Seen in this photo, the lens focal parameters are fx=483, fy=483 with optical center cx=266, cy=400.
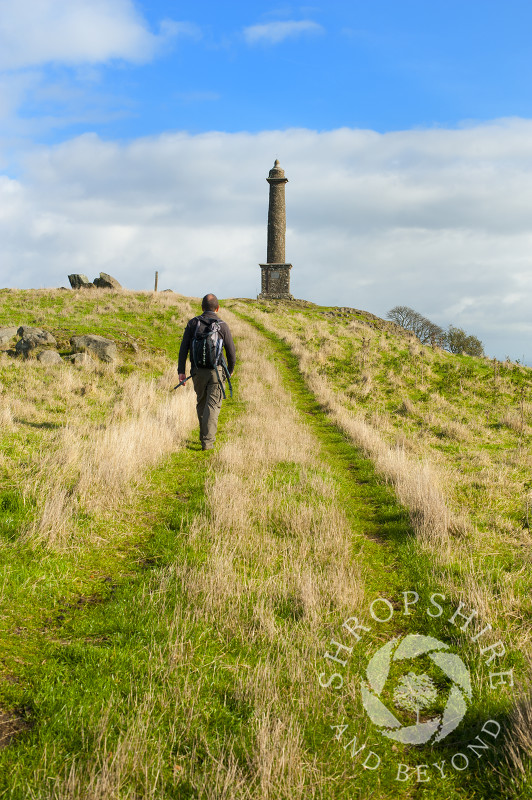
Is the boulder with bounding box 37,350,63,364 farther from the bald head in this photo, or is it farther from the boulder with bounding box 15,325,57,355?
the bald head

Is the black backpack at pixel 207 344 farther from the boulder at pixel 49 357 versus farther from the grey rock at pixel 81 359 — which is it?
the boulder at pixel 49 357

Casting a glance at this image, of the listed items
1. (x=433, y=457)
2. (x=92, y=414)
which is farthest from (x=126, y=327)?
(x=433, y=457)

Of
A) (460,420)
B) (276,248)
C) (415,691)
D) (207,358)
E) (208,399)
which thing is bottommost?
(415,691)

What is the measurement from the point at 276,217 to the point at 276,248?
3.44m

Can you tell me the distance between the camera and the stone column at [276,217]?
5350 centimetres

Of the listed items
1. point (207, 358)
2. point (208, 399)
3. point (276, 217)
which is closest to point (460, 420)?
point (208, 399)

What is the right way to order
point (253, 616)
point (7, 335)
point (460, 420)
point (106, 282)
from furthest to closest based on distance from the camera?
point (106, 282) < point (7, 335) < point (460, 420) < point (253, 616)

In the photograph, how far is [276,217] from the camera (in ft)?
176

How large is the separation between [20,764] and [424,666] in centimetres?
264

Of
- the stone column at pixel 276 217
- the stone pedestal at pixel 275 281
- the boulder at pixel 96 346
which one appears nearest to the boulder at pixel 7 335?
the boulder at pixel 96 346

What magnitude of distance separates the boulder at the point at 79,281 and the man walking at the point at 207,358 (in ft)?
103

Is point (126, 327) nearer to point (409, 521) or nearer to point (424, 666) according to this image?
point (409, 521)

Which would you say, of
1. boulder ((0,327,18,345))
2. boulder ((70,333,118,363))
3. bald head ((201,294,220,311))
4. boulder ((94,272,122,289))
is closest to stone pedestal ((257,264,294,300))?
boulder ((94,272,122,289))

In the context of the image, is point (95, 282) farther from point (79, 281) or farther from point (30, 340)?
point (30, 340)
